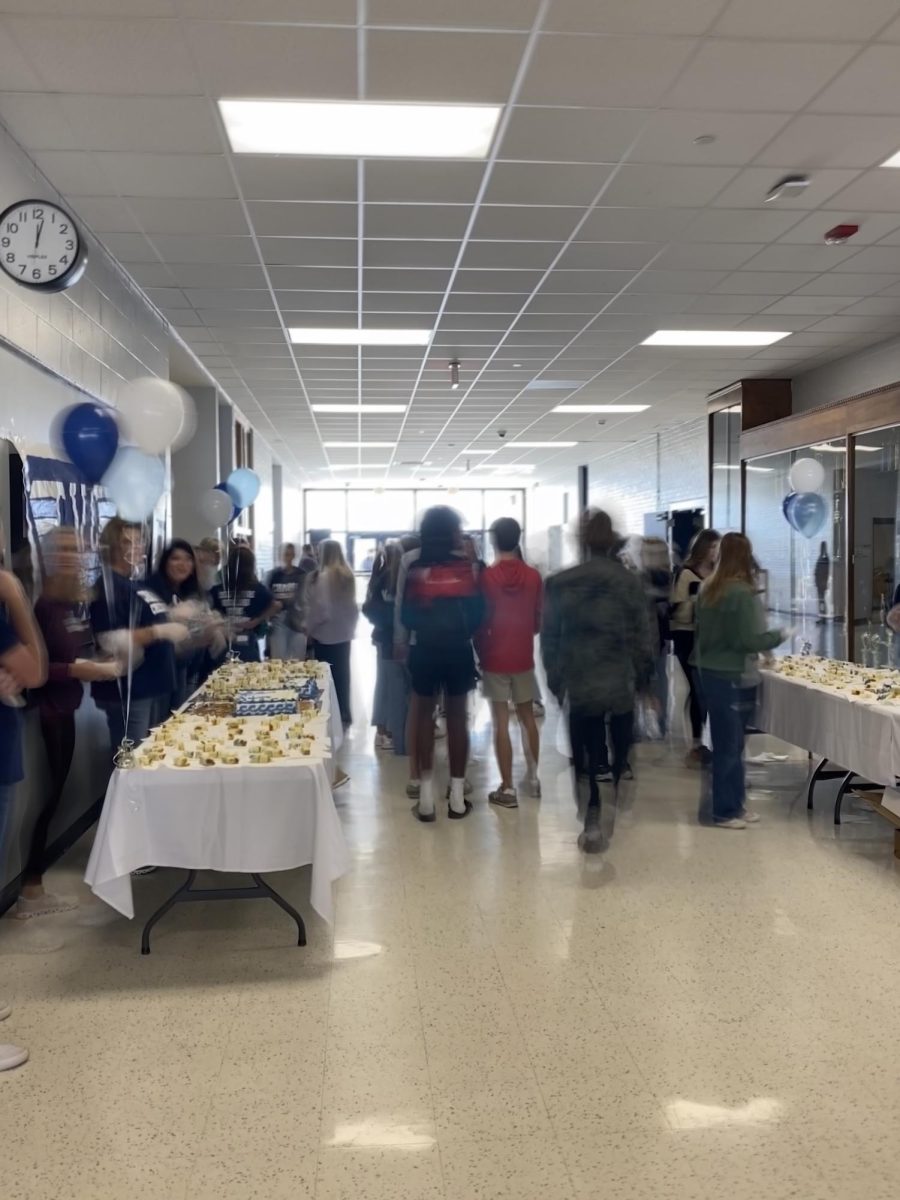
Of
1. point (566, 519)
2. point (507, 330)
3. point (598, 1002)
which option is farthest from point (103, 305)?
point (566, 519)

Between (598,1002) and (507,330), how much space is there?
19.5 feet

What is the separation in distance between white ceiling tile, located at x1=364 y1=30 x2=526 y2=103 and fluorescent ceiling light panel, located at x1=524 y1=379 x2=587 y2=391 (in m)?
6.32

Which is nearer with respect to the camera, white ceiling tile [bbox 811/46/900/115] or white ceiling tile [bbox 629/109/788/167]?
white ceiling tile [bbox 811/46/900/115]

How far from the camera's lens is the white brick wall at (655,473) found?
13469mm

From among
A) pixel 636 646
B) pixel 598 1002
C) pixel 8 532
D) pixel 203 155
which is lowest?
pixel 598 1002

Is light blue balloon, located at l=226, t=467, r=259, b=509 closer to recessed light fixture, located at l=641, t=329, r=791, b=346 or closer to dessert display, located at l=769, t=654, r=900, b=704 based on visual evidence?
recessed light fixture, located at l=641, t=329, r=791, b=346

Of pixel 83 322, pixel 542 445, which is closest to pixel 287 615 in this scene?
pixel 83 322

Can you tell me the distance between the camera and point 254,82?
12.4 feet

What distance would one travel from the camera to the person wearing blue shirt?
8.55ft

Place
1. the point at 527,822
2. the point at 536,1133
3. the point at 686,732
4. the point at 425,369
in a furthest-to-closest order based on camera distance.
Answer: the point at 425,369, the point at 686,732, the point at 527,822, the point at 536,1133

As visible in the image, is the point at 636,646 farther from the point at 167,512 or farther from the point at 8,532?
the point at 167,512

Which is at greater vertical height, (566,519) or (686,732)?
(566,519)

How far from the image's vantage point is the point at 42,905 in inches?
151

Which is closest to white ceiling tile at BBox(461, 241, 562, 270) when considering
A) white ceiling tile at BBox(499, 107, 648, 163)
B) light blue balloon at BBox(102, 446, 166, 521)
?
white ceiling tile at BBox(499, 107, 648, 163)
